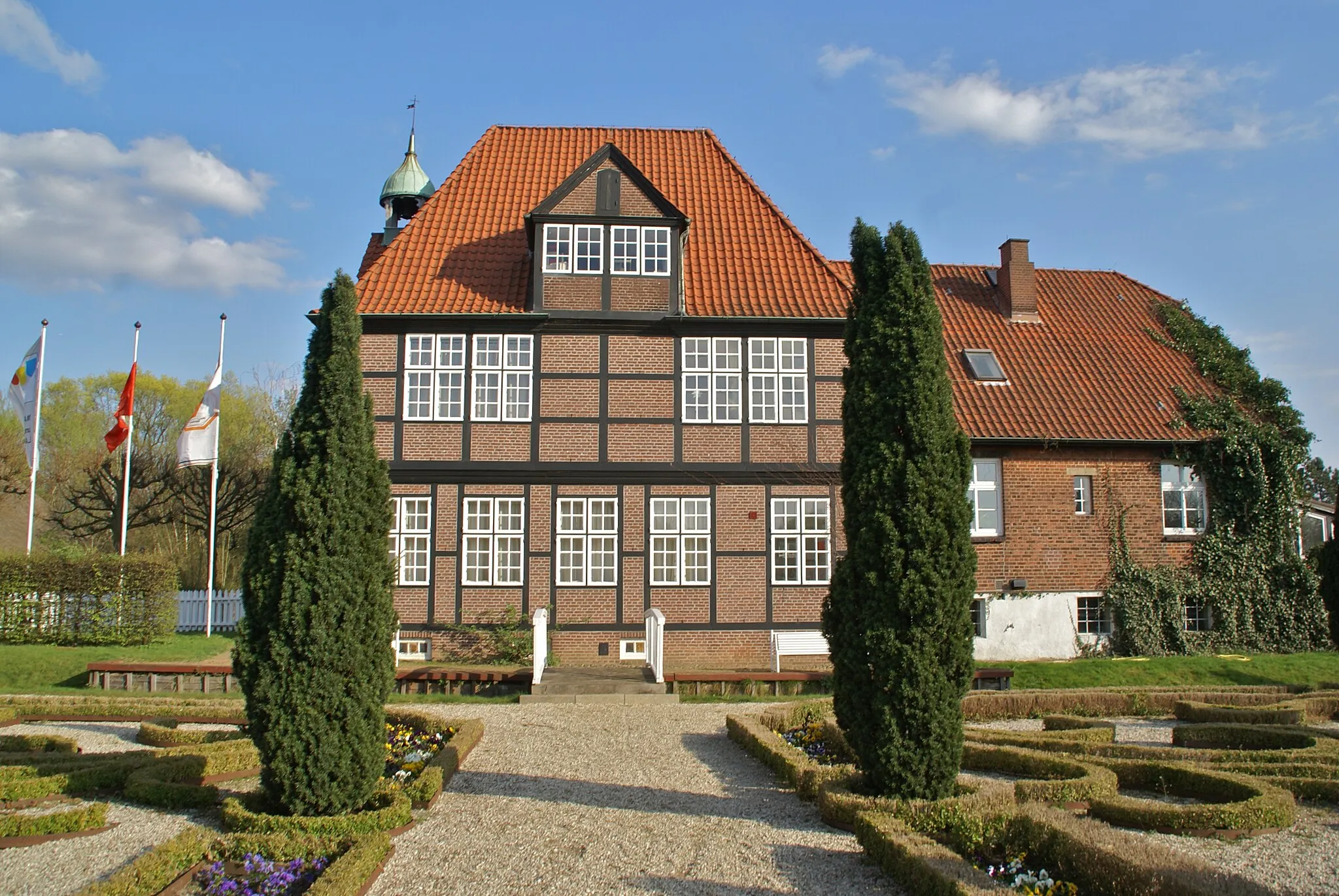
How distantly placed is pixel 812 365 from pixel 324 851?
1338cm

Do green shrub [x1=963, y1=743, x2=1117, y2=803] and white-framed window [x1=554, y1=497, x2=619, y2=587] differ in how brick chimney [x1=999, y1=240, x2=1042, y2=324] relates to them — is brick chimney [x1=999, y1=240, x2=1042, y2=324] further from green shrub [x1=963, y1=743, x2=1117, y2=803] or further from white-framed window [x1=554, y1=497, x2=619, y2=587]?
green shrub [x1=963, y1=743, x2=1117, y2=803]

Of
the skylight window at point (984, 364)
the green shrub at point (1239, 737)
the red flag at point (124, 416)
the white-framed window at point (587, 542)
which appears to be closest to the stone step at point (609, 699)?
the white-framed window at point (587, 542)

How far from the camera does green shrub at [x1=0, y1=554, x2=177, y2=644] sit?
699 inches

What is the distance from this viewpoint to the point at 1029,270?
75.7ft

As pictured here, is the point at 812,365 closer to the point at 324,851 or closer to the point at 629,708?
the point at 629,708

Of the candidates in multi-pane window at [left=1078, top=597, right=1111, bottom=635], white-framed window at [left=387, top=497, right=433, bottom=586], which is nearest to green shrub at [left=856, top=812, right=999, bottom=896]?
white-framed window at [left=387, top=497, right=433, bottom=586]

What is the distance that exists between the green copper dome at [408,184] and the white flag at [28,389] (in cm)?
830

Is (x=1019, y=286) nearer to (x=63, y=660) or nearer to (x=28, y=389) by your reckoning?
(x=63, y=660)

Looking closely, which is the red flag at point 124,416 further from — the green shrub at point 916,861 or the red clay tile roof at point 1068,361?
the green shrub at point 916,861

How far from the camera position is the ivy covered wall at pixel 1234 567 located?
19.1 metres

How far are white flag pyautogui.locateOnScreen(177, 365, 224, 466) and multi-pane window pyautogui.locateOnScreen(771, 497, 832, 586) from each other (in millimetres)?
12178

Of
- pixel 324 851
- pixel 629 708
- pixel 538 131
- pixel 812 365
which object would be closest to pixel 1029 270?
pixel 812 365

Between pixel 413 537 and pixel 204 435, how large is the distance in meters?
6.98

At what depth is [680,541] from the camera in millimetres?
17625
